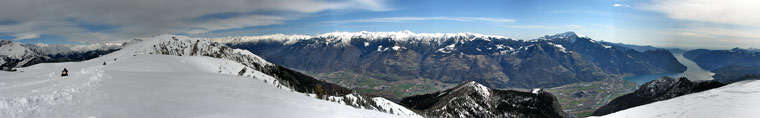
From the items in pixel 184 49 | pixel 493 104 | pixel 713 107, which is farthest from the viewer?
pixel 184 49

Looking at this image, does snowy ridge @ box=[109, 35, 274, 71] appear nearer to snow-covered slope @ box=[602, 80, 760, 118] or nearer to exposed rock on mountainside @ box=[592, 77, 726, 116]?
snow-covered slope @ box=[602, 80, 760, 118]

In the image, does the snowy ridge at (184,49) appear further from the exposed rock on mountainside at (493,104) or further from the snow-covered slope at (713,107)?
the snow-covered slope at (713,107)

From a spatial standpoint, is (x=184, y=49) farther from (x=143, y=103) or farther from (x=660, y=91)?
(x=660, y=91)

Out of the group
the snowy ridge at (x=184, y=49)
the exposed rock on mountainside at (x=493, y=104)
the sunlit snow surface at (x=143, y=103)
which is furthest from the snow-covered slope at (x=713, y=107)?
the snowy ridge at (x=184, y=49)

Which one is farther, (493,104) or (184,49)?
(184,49)

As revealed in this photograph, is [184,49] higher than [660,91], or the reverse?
[184,49]

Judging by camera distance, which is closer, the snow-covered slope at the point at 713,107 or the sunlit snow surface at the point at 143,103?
the sunlit snow surface at the point at 143,103

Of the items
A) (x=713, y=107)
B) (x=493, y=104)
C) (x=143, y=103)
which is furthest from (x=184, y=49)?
(x=713, y=107)
